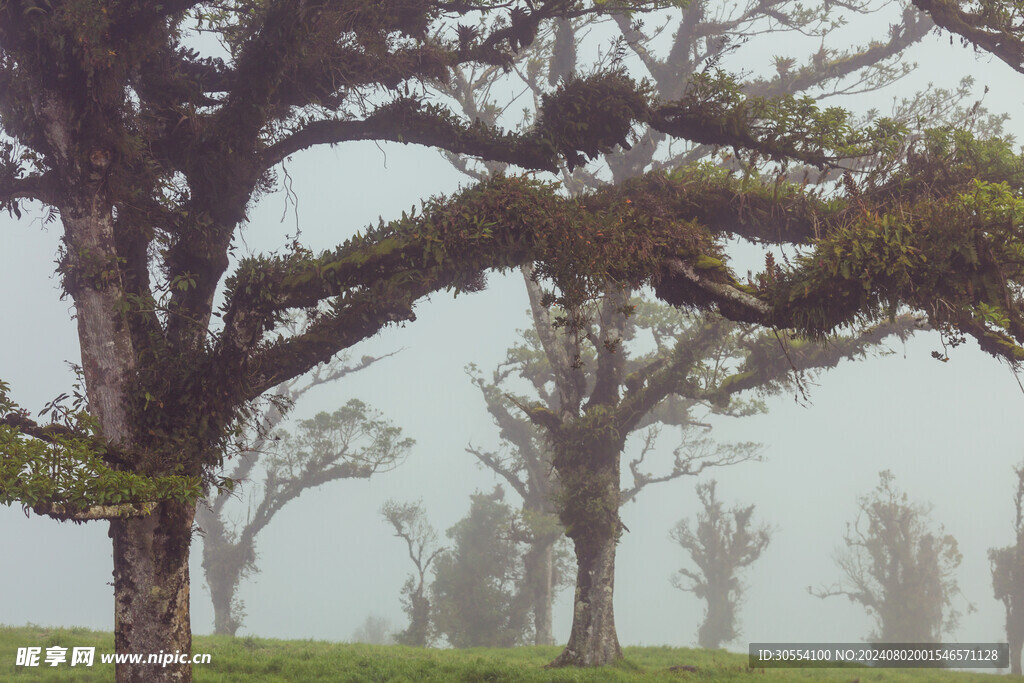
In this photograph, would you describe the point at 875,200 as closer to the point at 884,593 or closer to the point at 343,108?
the point at 343,108

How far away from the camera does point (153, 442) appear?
33.5ft

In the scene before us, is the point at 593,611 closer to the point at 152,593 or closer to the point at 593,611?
the point at 593,611

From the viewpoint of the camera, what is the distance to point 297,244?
441 inches

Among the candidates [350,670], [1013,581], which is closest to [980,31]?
[350,670]

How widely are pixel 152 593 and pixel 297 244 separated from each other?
535cm

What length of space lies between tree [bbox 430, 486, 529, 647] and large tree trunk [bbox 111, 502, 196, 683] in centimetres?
2285

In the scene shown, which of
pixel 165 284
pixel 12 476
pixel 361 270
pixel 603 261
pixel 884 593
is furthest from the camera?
pixel 884 593

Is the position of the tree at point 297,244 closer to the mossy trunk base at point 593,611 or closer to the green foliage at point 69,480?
the green foliage at point 69,480

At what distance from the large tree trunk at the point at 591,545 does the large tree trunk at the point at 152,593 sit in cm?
972

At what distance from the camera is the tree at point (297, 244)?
8.60 meters

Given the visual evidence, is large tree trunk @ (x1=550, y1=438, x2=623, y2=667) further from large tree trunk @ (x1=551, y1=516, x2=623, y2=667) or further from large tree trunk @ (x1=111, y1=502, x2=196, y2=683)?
large tree trunk @ (x1=111, y1=502, x2=196, y2=683)

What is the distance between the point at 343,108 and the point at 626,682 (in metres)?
11.5

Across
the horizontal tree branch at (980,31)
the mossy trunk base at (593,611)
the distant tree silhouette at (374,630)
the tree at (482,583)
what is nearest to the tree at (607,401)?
the mossy trunk base at (593,611)

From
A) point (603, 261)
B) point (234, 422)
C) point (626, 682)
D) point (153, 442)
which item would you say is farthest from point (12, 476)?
point (626, 682)
